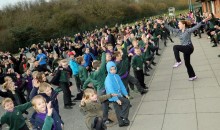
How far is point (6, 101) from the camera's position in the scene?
17.5ft

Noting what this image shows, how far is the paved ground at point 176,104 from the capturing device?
6.14 m

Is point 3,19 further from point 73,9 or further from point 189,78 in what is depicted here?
point 189,78

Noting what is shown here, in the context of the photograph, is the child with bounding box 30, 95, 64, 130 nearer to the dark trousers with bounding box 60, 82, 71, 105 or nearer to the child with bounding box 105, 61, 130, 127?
the child with bounding box 105, 61, 130, 127

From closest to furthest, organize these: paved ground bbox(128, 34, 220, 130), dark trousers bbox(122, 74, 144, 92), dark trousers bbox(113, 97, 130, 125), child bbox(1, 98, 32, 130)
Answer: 1. child bbox(1, 98, 32, 130)
2. paved ground bbox(128, 34, 220, 130)
3. dark trousers bbox(113, 97, 130, 125)
4. dark trousers bbox(122, 74, 144, 92)

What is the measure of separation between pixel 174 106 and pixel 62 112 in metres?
3.53

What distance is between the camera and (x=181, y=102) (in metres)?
7.36

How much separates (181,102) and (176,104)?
0.57 feet

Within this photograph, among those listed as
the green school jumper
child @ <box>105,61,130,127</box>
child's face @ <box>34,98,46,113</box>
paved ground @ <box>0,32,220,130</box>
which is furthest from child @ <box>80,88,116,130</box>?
the green school jumper

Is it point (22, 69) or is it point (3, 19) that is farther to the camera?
point (3, 19)

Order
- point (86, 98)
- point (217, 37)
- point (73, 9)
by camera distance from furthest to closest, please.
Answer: point (73, 9) < point (217, 37) < point (86, 98)

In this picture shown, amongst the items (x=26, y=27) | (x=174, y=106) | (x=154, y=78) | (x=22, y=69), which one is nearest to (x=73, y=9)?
(x=26, y=27)

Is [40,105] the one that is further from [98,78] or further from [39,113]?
[98,78]

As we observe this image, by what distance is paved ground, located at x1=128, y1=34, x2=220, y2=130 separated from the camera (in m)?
6.09

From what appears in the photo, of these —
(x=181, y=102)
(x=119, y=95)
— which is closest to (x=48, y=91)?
(x=119, y=95)
